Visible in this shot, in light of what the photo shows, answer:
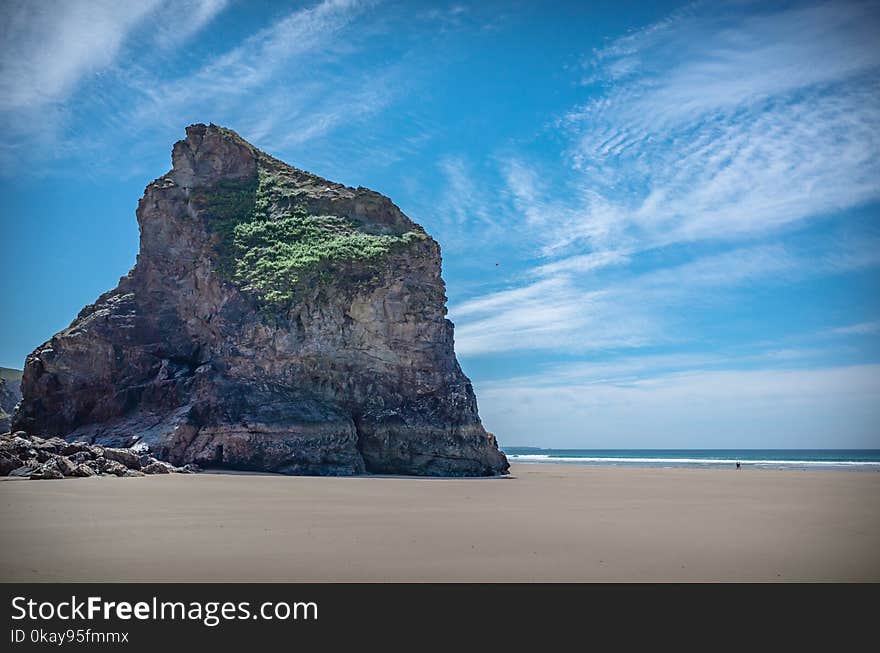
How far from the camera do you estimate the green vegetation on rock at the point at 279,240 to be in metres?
25.0

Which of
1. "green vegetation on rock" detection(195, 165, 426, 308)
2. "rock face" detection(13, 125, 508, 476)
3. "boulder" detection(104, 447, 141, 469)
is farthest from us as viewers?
"green vegetation on rock" detection(195, 165, 426, 308)

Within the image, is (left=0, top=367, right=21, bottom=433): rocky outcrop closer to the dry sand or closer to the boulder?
the boulder

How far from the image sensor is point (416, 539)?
6961mm

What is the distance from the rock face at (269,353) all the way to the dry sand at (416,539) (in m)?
10.3

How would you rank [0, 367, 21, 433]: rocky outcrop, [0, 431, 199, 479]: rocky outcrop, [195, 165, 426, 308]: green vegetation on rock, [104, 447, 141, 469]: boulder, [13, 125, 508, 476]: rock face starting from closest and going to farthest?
[0, 431, 199, 479]: rocky outcrop < [104, 447, 141, 469]: boulder < [13, 125, 508, 476]: rock face < [195, 165, 426, 308]: green vegetation on rock < [0, 367, 21, 433]: rocky outcrop

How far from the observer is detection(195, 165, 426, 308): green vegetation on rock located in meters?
25.0

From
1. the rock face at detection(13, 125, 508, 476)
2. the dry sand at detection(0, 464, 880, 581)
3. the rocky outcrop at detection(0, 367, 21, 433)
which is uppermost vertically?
the rocky outcrop at detection(0, 367, 21, 433)

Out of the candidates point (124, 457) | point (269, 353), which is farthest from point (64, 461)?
point (269, 353)

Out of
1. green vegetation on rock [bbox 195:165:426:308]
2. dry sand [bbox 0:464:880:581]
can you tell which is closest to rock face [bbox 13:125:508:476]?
green vegetation on rock [bbox 195:165:426:308]

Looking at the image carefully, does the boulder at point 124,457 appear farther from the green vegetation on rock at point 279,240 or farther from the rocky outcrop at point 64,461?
the green vegetation on rock at point 279,240

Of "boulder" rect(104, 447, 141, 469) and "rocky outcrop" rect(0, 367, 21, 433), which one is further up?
"rocky outcrop" rect(0, 367, 21, 433)

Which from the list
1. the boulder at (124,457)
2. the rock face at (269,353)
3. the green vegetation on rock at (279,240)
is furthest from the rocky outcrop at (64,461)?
the green vegetation on rock at (279,240)

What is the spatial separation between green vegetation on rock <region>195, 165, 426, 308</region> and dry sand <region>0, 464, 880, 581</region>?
13.8 m
